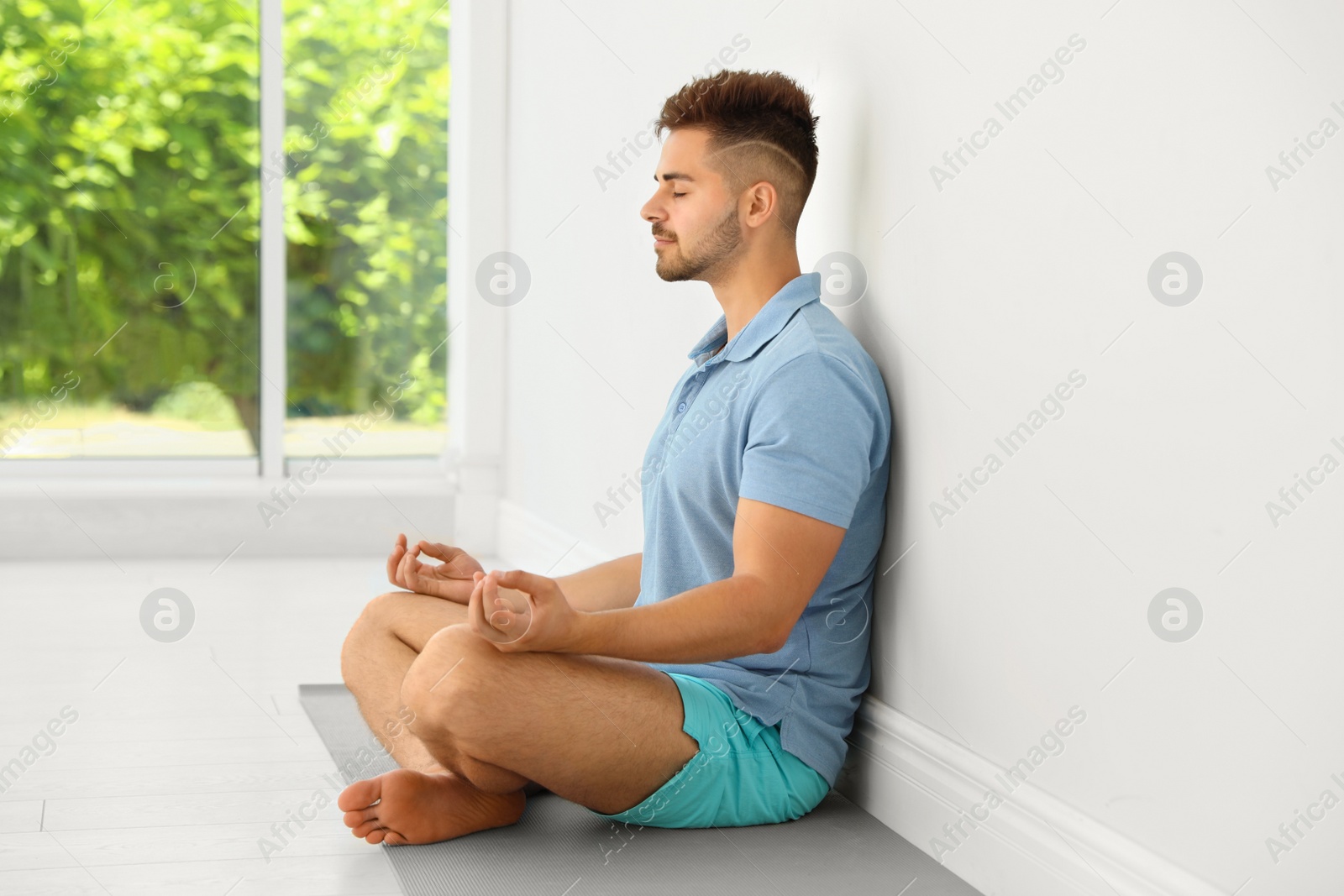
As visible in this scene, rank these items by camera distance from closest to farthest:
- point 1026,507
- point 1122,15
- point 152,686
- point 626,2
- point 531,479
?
point 1122,15, point 1026,507, point 152,686, point 626,2, point 531,479

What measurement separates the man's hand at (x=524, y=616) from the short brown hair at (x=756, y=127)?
28.6 inches

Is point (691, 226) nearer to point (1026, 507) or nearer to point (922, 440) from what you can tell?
point (922, 440)

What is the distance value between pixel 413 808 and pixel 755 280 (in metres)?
0.90

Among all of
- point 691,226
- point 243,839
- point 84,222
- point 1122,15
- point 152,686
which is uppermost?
point 1122,15

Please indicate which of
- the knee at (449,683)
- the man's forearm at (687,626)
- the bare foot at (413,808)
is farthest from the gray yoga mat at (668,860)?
the man's forearm at (687,626)

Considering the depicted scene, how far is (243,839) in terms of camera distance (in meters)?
1.79

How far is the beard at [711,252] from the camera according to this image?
194 cm

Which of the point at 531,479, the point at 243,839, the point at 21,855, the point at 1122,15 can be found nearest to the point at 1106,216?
the point at 1122,15

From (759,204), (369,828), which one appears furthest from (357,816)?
(759,204)

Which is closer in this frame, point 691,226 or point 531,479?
point 691,226

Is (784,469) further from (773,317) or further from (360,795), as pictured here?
(360,795)

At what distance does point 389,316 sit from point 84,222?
3.25 ft

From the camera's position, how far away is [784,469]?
167 cm

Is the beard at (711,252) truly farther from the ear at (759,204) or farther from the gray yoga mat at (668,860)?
the gray yoga mat at (668,860)
